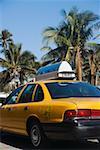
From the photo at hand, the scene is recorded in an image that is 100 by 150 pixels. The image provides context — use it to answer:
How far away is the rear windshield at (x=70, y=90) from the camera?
8305mm

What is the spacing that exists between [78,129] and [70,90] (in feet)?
4.51

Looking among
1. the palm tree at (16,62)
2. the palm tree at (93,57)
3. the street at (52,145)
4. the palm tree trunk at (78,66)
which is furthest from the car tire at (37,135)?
the palm tree at (16,62)

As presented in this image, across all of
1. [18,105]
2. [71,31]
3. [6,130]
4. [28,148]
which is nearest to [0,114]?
[6,130]

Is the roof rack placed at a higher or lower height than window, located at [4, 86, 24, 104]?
higher

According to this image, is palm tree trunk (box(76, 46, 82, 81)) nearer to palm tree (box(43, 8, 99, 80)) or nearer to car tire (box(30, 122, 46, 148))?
palm tree (box(43, 8, 99, 80))

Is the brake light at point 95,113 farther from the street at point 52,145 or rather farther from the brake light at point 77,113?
the street at point 52,145

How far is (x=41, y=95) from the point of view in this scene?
8.45 m

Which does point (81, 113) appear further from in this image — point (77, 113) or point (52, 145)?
point (52, 145)

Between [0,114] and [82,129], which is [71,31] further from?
[82,129]

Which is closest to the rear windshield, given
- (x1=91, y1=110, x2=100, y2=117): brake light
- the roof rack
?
(x1=91, y1=110, x2=100, y2=117): brake light

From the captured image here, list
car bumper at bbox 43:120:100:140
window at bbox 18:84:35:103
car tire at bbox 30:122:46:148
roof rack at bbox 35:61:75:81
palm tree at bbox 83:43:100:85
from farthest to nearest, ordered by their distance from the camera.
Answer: palm tree at bbox 83:43:100:85 < roof rack at bbox 35:61:75:81 < window at bbox 18:84:35:103 < car tire at bbox 30:122:46:148 < car bumper at bbox 43:120:100:140

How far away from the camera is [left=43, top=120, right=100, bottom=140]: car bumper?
24.0 ft

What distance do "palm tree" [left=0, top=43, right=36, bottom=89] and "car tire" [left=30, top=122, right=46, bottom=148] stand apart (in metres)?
40.7

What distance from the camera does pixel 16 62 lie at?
51.1m
